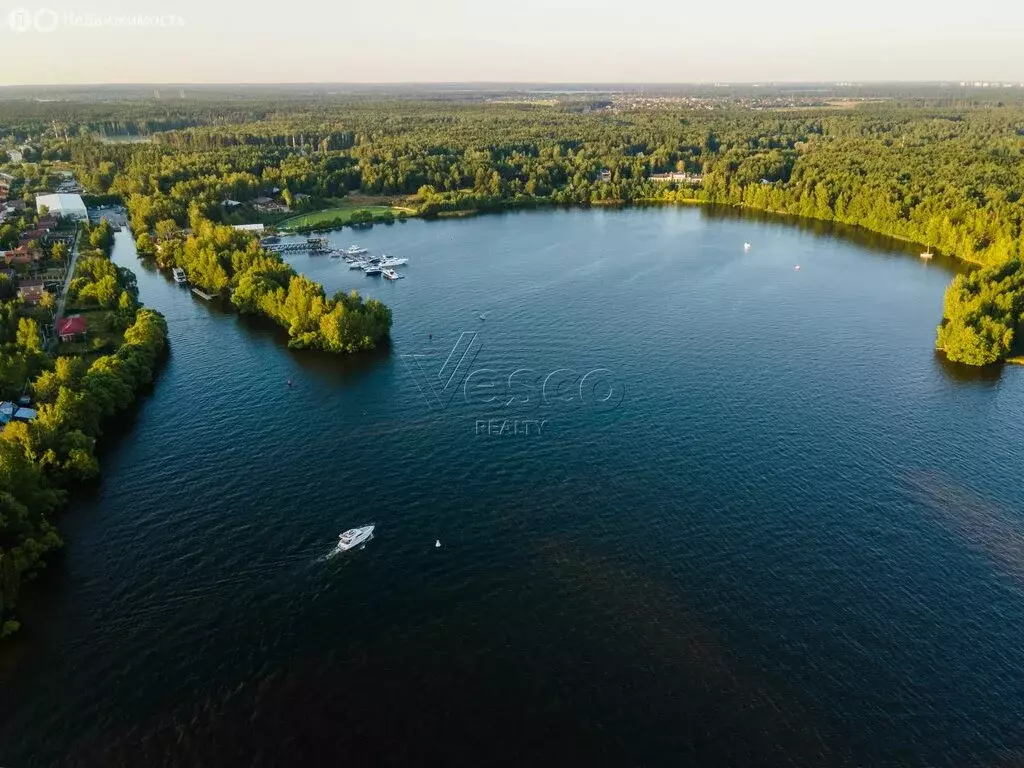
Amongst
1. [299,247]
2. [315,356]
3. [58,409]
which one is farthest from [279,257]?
[58,409]

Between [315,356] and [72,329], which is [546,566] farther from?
[72,329]

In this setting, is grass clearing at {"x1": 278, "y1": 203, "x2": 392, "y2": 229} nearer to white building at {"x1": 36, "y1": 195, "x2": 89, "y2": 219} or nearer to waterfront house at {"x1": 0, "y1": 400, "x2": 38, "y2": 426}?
white building at {"x1": 36, "y1": 195, "x2": 89, "y2": 219}

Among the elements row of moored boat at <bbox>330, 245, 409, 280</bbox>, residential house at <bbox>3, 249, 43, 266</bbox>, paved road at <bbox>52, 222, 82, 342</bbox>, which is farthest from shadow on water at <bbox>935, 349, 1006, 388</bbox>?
residential house at <bbox>3, 249, 43, 266</bbox>

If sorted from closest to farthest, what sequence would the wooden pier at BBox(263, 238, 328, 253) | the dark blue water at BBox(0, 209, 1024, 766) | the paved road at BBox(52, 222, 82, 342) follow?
the dark blue water at BBox(0, 209, 1024, 766), the paved road at BBox(52, 222, 82, 342), the wooden pier at BBox(263, 238, 328, 253)

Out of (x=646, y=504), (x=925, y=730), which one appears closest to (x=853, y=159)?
(x=646, y=504)

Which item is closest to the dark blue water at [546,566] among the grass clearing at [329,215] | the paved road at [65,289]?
the paved road at [65,289]
